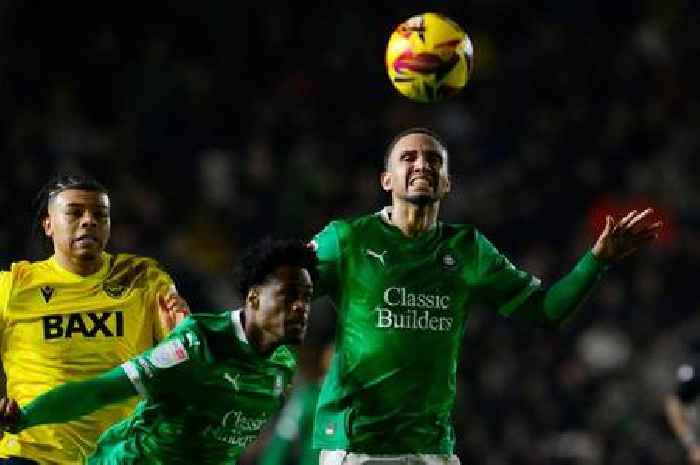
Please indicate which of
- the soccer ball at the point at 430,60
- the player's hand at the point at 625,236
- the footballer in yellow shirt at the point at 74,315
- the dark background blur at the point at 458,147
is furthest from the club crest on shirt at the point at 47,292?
the dark background blur at the point at 458,147

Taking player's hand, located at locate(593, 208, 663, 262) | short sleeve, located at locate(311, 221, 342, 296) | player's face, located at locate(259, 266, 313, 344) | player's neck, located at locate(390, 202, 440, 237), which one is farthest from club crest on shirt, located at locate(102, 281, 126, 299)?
player's hand, located at locate(593, 208, 663, 262)

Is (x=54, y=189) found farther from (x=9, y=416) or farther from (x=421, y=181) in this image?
(x=9, y=416)

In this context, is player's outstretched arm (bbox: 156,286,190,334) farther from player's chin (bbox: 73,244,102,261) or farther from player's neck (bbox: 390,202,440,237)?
player's neck (bbox: 390,202,440,237)

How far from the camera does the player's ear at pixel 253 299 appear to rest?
5.57m

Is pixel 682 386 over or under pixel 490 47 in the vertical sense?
under

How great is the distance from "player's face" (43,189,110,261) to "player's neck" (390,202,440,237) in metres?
1.22

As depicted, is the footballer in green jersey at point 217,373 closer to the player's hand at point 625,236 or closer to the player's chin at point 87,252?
the player's chin at point 87,252

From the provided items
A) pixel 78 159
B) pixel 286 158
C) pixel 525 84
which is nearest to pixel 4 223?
pixel 78 159

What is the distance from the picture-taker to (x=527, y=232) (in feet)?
42.4

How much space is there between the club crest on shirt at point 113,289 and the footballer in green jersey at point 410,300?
34.3 inches

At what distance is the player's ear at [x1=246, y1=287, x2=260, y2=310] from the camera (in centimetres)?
557

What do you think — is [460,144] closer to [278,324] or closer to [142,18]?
[142,18]

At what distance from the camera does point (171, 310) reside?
661 centimetres

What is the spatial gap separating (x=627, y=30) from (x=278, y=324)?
10.5 meters
